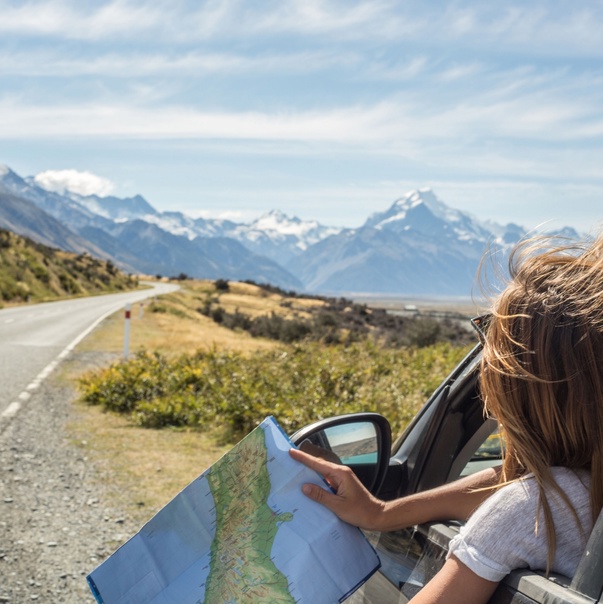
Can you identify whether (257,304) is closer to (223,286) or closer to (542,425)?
(223,286)

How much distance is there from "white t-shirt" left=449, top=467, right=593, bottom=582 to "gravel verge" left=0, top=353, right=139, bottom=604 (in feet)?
12.5

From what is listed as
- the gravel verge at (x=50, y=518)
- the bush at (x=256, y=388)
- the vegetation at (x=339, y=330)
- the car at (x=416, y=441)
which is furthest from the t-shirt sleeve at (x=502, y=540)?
the vegetation at (x=339, y=330)

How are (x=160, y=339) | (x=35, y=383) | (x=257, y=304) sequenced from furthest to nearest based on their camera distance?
(x=257, y=304) → (x=160, y=339) → (x=35, y=383)

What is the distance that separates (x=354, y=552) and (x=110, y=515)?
496 cm

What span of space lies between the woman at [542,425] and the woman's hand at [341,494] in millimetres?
356

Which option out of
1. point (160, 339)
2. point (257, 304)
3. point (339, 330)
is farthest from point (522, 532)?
point (257, 304)

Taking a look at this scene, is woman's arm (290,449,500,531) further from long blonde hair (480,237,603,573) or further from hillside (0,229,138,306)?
hillside (0,229,138,306)

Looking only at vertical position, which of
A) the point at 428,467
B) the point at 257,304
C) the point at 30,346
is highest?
the point at 428,467

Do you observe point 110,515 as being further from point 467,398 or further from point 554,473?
point 554,473

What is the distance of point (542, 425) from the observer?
144 centimetres

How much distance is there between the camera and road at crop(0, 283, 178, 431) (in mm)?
11816

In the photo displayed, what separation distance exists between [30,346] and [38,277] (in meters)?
40.7

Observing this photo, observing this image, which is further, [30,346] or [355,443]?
[30,346]

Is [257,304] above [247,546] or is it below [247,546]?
below
